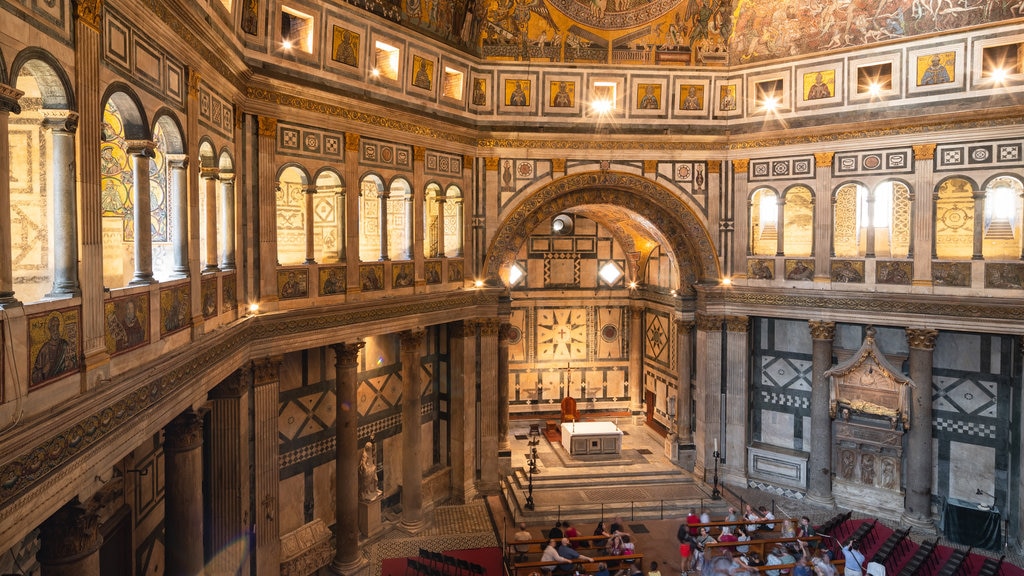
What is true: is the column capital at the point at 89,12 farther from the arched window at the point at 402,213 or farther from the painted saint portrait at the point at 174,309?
the arched window at the point at 402,213

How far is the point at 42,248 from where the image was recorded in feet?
23.7

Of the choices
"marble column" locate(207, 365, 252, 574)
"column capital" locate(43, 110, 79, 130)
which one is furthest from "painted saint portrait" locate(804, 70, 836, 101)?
"column capital" locate(43, 110, 79, 130)

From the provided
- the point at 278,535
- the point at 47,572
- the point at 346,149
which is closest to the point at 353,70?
the point at 346,149

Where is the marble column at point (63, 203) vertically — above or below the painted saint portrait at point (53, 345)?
above

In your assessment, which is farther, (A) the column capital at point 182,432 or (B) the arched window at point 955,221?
(B) the arched window at point 955,221

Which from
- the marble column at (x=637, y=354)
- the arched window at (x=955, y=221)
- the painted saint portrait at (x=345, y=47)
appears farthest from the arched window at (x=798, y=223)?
the painted saint portrait at (x=345, y=47)

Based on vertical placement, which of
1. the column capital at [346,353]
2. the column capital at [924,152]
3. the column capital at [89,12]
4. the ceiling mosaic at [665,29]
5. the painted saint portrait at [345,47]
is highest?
the ceiling mosaic at [665,29]

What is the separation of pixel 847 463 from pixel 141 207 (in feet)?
66.5

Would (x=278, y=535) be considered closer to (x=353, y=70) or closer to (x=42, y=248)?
(x=42, y=248)

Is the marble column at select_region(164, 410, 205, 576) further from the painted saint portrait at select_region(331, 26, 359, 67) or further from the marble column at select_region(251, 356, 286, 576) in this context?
the painted saint portrait at select_region(331, 26, 359, 67)

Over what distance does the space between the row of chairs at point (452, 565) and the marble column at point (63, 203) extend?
35.2 ft

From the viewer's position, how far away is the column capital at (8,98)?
5.09 metres

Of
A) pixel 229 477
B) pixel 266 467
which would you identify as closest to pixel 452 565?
pixel 266 467

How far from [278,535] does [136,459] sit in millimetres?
4081
